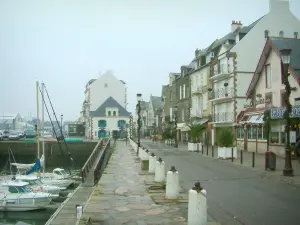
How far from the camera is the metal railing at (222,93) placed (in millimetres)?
38875

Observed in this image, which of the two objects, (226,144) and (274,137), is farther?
(274,137)

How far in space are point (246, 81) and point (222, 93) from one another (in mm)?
3386

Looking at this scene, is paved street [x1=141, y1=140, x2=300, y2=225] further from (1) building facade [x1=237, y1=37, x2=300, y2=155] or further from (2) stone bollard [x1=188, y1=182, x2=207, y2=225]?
(1) building facade [x1=237, y1=37, x2=300, y2=155]

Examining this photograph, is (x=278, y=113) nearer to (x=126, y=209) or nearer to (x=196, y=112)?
(x=126, y=209)

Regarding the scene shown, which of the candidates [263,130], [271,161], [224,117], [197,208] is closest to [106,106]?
[224,117]

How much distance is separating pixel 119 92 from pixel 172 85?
20017 mm

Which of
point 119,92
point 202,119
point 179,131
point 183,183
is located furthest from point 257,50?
point 119,92

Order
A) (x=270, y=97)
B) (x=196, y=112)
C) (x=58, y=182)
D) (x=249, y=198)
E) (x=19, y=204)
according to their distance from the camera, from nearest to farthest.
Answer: (x=249, y=198)
(x=19, y=204)
(x=58, y=182)
(x=270, y=97)
(x=196, y=112)

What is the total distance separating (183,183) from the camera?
1363cm

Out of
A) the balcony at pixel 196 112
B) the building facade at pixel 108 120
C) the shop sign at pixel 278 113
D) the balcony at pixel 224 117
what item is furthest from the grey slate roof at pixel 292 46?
the building facade at pixel 108 120

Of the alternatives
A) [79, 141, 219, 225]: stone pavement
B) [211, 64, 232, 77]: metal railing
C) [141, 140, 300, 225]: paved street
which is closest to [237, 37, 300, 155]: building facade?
[211, 64, 232, 77]: metal railing

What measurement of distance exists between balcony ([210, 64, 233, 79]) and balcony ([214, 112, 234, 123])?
4.57 m

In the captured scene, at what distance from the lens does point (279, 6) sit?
39812 mm

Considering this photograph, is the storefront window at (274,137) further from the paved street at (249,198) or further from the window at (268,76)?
the paved street at (249,198)
